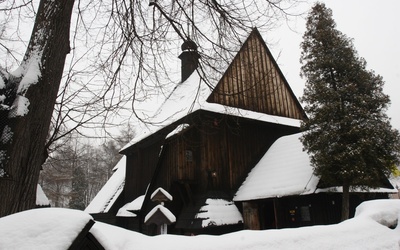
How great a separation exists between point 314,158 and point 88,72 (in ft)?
28.4

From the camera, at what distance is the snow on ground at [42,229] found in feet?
5.34

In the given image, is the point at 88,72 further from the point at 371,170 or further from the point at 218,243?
the point at 371,170

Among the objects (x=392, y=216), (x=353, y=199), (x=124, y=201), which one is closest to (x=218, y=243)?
(x=392, y=216)

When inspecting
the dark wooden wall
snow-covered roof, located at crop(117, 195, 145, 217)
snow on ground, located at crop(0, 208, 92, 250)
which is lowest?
snow-covered roof, located at crop(117, 195, 145, 217)

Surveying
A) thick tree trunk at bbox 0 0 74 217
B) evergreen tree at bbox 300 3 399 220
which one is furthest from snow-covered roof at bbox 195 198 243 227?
thick tree trunk at bbox 0 0 74 217

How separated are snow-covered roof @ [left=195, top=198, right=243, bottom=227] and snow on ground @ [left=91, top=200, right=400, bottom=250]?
7562 mm

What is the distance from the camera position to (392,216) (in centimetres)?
409

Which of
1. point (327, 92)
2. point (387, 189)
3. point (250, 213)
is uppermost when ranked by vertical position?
point (327, 92)

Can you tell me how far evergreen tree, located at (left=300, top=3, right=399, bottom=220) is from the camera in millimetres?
9953

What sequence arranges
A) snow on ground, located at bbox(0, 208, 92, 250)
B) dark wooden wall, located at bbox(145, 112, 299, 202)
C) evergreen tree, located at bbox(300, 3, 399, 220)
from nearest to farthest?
snow on ground, located at bbox(0, 208, 92, 250), evergreen tree, located at bbox(300, 3, 399, 220), dark wooden wall, located at bbox(145, 112, 299, 202)

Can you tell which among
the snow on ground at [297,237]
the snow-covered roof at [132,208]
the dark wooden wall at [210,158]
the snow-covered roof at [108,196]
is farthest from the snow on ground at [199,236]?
the snow-covered roof at [108,196]

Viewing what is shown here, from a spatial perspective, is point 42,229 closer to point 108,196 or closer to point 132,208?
point 132,208

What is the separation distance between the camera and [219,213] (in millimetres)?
11719

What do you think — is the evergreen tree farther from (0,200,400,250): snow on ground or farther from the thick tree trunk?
the thick tree trunk
